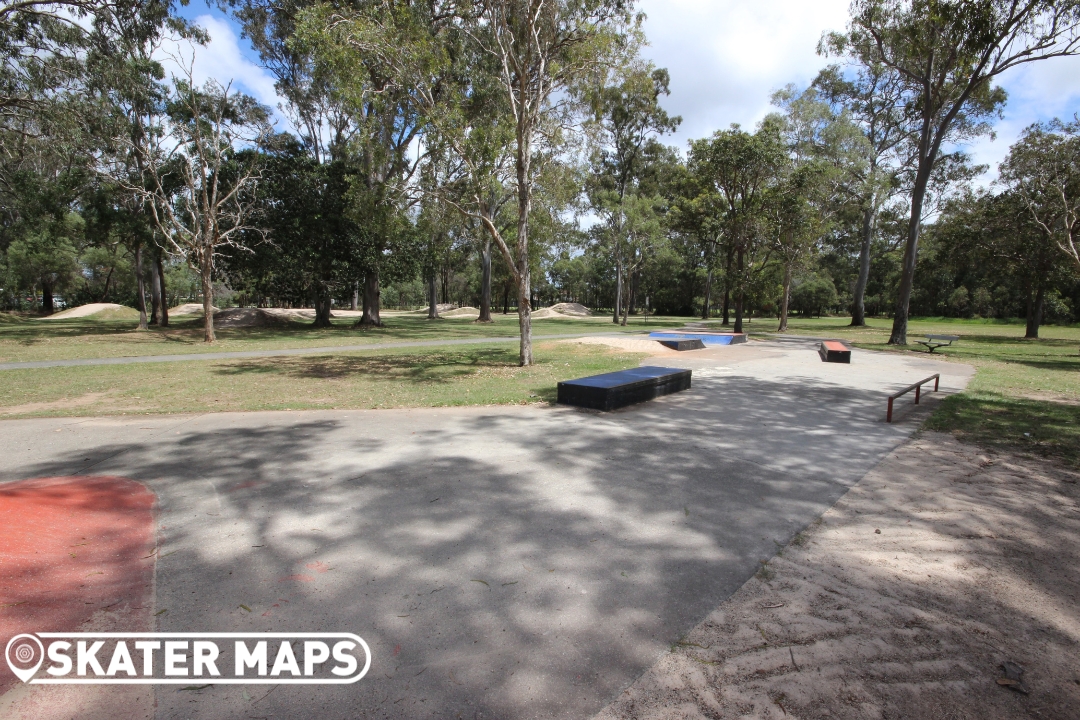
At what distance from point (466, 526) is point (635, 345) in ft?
49.4

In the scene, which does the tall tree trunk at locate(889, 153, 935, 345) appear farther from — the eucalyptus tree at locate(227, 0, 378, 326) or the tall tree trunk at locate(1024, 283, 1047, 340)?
the eucalyptus tree at locate(227, 0, 378, 326)

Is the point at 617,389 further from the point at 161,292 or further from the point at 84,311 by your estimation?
the point at 84,311

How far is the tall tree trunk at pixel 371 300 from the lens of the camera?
2795 cm

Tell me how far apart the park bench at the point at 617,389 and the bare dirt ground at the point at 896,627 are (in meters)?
3.94

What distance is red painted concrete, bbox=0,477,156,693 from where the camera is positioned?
2738mm

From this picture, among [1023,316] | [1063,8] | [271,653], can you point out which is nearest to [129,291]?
[271,653]

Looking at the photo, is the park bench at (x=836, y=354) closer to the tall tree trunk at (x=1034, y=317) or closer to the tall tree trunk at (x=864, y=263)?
the tall tree trunk at (x=1034, y=317)

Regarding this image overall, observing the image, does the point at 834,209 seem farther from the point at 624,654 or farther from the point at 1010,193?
the point at 624,654

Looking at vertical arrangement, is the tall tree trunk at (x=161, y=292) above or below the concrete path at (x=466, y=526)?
above

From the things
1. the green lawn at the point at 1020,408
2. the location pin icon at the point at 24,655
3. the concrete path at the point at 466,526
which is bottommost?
the location pin icon at the point at 24,655

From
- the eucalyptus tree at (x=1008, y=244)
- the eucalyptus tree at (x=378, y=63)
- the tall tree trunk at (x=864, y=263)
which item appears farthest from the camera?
the tall tree trunk at (x=864, y=263)

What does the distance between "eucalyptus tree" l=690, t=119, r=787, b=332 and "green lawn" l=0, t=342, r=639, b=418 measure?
1289 cm

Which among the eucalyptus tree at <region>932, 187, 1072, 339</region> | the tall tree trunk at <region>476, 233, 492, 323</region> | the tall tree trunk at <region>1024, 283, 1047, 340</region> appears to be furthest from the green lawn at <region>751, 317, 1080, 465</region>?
the tall tree trunk at <region>476, 233, 492, 323</region>

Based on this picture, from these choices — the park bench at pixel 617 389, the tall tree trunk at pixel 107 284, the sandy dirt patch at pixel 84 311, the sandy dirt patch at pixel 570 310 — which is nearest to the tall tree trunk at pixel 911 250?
the park bench at pixel 617 389
